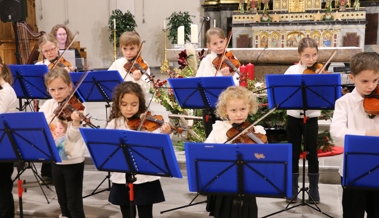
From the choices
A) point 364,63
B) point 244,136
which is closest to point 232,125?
point 244,136

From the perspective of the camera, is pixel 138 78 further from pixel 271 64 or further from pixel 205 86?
pixel 271 64

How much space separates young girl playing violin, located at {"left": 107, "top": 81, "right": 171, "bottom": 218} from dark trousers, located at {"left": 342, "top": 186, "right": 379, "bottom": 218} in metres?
1.27

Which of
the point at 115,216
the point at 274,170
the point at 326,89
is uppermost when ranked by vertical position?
the point at 326,89

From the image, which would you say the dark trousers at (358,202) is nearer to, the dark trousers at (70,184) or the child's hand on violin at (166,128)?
Answer: the child's hand on violin at (166,128)

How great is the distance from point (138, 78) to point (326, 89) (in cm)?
180

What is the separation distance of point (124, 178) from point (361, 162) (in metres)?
1.58

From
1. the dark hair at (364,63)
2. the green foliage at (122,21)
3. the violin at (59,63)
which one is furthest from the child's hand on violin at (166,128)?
the green foliage at (122,21)

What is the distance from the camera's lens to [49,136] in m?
2.99

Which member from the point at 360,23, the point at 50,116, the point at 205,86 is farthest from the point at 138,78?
the point at 360,23

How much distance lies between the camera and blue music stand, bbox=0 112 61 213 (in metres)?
2.98

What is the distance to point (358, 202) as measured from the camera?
9.86 feet

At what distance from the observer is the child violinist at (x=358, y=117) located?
9.28ft

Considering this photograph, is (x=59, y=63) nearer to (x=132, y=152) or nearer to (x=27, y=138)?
(x=27, y=138)

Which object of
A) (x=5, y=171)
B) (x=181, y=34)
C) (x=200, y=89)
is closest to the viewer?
(x=5, y=171)
